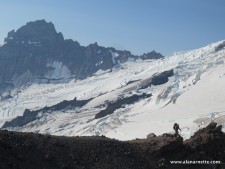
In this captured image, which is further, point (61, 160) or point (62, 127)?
point (62, 127)

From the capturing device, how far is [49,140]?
40562 mm

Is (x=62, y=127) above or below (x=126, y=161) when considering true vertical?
below

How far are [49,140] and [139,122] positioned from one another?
111281 mm

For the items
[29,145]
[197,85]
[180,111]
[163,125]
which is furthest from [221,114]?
[29,145]

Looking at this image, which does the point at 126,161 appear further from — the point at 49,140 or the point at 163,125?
the point at 163,125

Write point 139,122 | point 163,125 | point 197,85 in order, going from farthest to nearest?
point 197,85, point 139,122, point 163,125

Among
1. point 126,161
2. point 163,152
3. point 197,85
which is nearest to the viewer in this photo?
point 126,161

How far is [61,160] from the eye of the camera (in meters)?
39.1

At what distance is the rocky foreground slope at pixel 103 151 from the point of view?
124ft

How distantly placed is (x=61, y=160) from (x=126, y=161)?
530cm

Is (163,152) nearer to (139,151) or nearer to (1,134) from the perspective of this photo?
(139,151)

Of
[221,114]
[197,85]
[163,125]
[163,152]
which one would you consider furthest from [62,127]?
[163,152]

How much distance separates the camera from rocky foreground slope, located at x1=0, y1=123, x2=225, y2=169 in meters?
37.7

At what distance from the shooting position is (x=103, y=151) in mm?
41594
